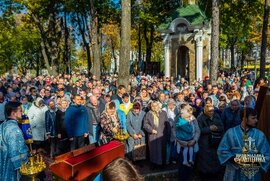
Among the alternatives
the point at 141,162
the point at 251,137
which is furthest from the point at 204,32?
the point at 251,137

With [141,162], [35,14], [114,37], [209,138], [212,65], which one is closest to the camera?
[209,138]

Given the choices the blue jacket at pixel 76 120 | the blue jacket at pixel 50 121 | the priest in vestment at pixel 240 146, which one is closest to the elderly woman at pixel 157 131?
the blue jacket at pixel 76 120

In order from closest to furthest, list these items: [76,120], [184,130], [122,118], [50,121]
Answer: [184,130]
[76,120]
[122,118]
[50,121]

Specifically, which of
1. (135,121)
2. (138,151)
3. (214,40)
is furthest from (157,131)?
(214,40)

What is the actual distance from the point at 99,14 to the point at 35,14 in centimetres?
522

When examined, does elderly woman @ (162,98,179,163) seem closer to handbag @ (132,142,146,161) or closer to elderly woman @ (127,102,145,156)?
handbag @ (132,142,146,161)

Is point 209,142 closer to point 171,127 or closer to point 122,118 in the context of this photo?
point 171,127

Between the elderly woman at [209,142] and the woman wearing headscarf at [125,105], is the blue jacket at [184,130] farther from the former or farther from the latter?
the woman wearing headscarf at [125,105]

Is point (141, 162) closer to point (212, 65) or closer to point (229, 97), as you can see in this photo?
point (229, 97)

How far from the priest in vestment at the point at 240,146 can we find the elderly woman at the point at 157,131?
384cm

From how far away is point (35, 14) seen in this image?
29.6 meters

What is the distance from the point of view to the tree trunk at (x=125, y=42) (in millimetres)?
13234

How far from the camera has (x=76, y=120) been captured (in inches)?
353

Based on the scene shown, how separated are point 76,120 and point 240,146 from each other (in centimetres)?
488
